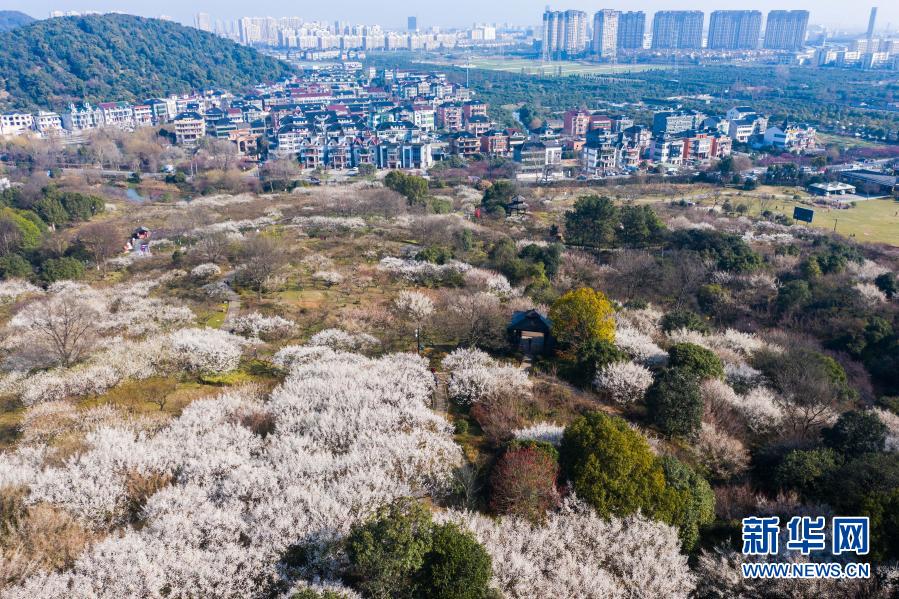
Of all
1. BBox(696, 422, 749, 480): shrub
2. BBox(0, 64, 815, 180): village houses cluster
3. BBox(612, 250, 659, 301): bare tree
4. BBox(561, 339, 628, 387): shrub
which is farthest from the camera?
BBox(0, 64, 815, 180): village houses cluster

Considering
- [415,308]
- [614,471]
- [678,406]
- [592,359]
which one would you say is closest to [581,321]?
[592,359]

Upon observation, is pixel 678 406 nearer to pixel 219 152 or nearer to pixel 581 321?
pixel 581 321

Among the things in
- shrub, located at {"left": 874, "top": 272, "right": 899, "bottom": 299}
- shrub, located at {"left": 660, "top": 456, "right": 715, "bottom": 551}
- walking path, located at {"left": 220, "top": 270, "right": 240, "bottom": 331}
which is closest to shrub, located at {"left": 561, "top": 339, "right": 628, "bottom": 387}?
shrub, located at {"left": 660, "top": 456, "right": 715, "bottom": 551}

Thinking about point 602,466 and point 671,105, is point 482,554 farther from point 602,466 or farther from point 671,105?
point 671,105

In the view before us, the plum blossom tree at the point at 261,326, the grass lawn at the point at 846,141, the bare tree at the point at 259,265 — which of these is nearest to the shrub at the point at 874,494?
the plum blossom tree at the point at 261,326

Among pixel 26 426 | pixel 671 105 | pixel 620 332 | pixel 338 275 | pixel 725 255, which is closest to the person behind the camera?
pixel 26 426

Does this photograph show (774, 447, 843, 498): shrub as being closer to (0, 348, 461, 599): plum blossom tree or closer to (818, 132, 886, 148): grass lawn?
(0, 348, 461, 599): plum blossom tree

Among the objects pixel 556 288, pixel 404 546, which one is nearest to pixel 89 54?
pixel 556 288
